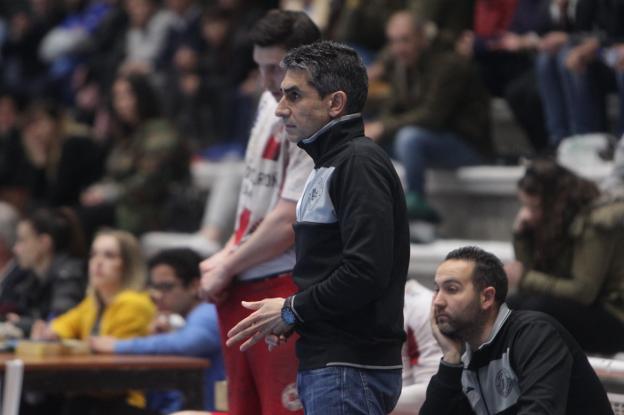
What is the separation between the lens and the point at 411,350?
16.9 feet

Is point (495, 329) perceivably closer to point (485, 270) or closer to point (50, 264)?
point (485, 270)

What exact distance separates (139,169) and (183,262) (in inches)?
126

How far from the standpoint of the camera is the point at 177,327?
6.62 m

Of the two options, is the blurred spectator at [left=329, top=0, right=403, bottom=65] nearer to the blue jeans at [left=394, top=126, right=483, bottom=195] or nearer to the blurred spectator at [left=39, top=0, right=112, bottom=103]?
the blue jeans at [left=394, top=126, right=483, bottom=195]

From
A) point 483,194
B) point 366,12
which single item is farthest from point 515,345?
point 366,12

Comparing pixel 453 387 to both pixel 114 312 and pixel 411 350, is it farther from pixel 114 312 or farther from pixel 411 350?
pixel 114 312

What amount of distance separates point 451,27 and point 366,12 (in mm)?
750

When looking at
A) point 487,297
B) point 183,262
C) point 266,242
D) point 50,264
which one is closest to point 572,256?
point 183,262

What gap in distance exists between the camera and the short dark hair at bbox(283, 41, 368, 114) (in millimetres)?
3686

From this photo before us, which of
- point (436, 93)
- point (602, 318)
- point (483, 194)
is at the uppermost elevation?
point (436, 93)

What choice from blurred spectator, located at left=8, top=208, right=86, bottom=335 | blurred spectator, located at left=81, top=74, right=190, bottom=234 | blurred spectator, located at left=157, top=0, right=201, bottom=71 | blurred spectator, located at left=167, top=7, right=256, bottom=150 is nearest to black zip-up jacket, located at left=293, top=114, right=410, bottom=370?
blurred spectator, located at left=8, top=208, right=86, bottom=335

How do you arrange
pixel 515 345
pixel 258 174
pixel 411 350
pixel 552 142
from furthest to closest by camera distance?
pixel 552 142, pixel 411 350, pixel 258 174, pixel 515 345

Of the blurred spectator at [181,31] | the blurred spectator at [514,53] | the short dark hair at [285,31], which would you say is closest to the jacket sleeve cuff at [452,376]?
the short dark hair at [285,31]

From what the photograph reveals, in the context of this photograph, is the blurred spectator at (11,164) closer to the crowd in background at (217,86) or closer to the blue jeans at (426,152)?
the crowd in background at (217,86)
